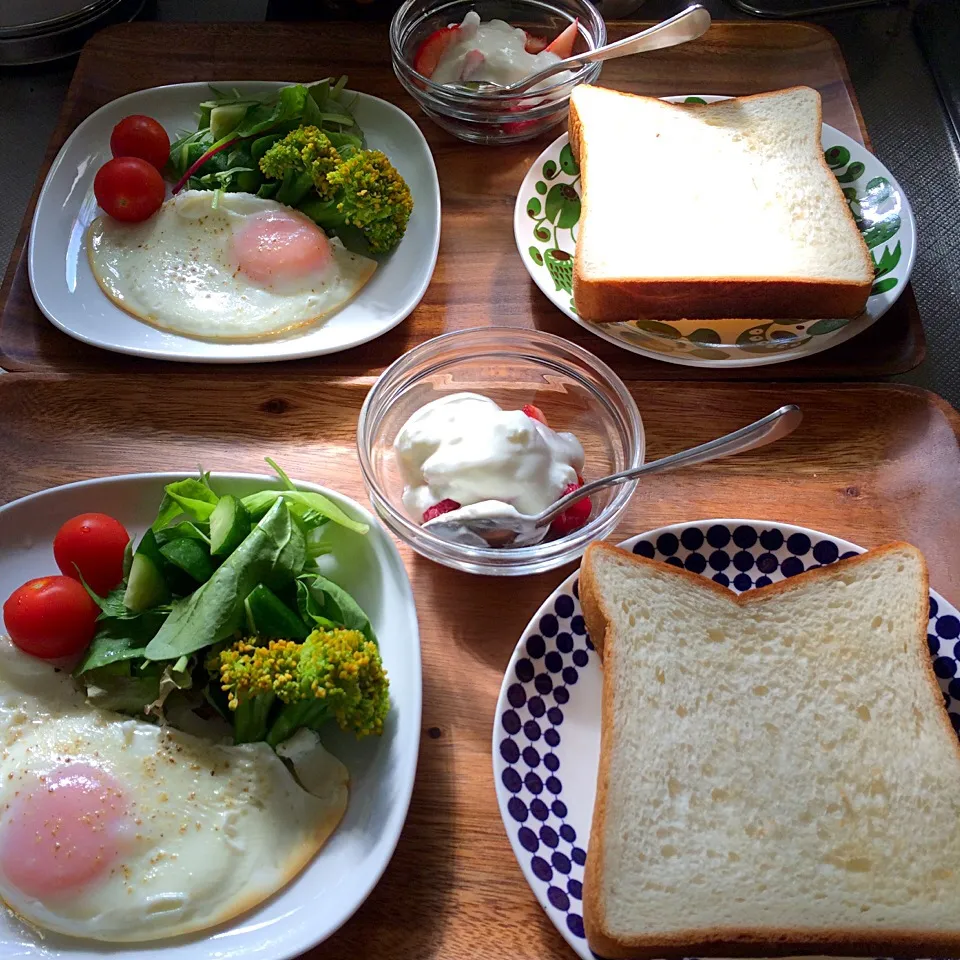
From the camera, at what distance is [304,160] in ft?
5.81

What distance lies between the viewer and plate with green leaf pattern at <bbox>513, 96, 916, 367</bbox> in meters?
1.65

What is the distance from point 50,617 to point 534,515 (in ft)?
2.33

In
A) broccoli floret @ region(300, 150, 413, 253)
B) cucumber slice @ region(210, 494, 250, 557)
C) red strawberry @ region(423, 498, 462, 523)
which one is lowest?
red strawberry @ region(423, 498, 462, 523)

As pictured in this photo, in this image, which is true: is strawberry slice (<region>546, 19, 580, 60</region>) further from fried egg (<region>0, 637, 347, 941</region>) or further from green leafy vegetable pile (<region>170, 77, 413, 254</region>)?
fried egg (<region>0, 637, 347, 941</region>)

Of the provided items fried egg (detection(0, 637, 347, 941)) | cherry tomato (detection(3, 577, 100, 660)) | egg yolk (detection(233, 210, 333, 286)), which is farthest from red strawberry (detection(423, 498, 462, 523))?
egg yolk (detection(233, 210, 333, 286))

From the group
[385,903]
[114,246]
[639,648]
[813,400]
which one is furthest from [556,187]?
[385,903]

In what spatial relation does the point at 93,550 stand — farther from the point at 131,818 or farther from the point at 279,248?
the point at 279,248

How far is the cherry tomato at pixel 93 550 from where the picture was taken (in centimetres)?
130

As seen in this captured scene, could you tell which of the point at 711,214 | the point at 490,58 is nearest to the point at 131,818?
the point at 711,214

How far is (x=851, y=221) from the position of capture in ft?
5.73

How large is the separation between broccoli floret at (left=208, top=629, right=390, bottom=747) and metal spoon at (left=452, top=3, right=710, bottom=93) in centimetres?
133

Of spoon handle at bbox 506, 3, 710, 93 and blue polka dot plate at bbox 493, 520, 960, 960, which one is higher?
spoon handle at bbox 506, 3, 710, 93

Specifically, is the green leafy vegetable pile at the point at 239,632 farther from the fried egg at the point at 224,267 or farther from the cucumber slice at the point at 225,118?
the cucumber slice at the point at 225,118

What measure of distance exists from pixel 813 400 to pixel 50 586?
134 cm
